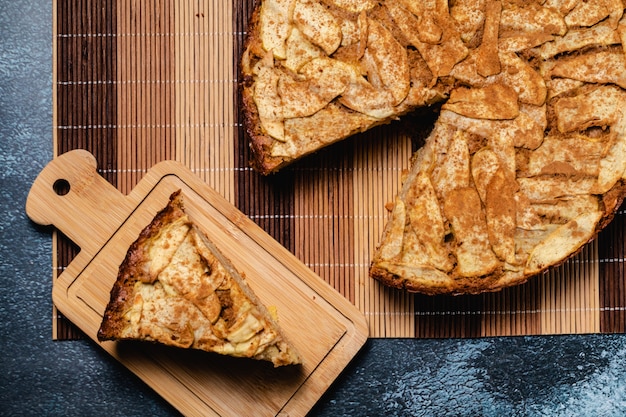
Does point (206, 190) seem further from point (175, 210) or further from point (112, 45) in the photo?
point (112, 45)

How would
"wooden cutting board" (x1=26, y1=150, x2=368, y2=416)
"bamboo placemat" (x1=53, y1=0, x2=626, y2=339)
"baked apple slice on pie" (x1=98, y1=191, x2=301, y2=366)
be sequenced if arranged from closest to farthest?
"baked apple slice on pie" (x1=98, y1=191, x2=301, y2=366) < "wooden cutting board" (x1=26, y1=150, x2=368, y2=416) < "bamboo placemat" (x1=53, y1=0, x2=626, y2=339)

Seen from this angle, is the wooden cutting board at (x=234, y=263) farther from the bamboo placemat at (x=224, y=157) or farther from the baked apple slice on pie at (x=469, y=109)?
the baked apple slice on pie at (x=469, y=109)

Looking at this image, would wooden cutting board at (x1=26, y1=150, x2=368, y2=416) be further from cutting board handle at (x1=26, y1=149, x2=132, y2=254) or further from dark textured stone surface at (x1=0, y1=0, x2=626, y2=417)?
dark textured stone surface at (x1=0, y1=0, x2=626, y2=417)

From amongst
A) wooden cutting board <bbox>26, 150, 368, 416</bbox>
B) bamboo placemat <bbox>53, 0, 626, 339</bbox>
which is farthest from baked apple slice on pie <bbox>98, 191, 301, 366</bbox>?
bamboo placemat <bbox>53, 0, 626, 339</bbox>

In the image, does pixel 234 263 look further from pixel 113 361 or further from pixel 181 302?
pixel 113 361

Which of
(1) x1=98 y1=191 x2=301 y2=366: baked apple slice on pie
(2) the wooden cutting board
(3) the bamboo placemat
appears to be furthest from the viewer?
(3) the bamboo placemat

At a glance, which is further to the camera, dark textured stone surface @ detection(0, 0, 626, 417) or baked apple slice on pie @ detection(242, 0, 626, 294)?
dark textured stone surface @ detection(0, 0, 626, 417)

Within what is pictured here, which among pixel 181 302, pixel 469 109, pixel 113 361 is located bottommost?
pixel 113 361

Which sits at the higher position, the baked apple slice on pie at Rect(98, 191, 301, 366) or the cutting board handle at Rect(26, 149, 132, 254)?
the cutting board handle at Rect(26, 149, 132, 254)

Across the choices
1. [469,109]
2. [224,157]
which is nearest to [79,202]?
[224,157]
